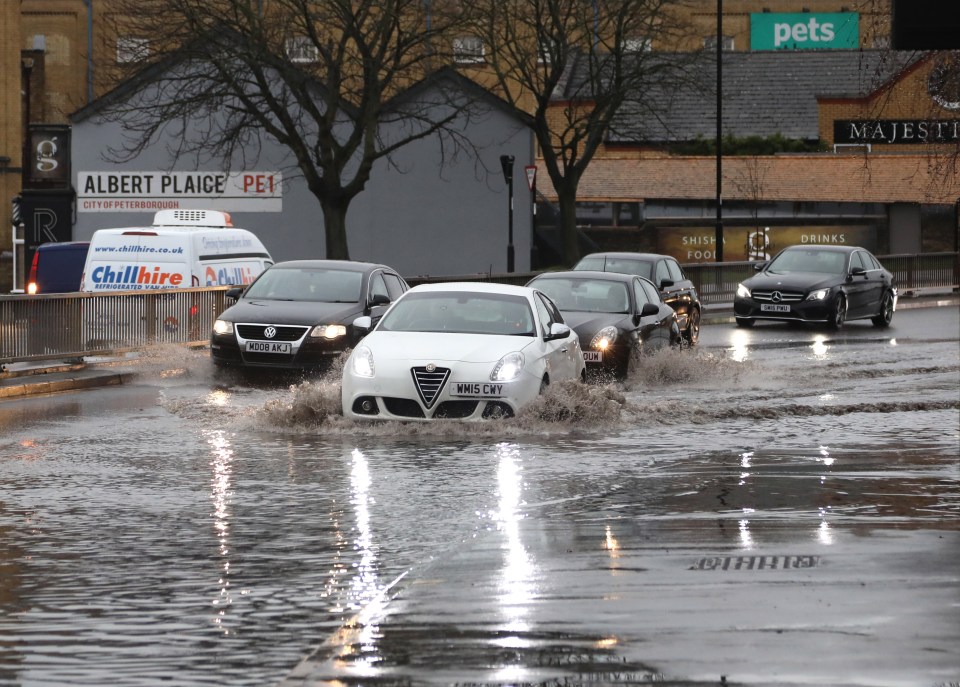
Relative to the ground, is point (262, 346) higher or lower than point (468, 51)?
lower

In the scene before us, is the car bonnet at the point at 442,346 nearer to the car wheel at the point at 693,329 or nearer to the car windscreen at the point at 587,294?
the car windscreen at the point at 587,294

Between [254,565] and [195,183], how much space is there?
44875 millimetres

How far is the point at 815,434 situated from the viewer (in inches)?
636

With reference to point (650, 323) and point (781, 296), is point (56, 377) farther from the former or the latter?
point (781, 296)

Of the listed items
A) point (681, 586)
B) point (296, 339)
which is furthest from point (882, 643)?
point (296, 339)

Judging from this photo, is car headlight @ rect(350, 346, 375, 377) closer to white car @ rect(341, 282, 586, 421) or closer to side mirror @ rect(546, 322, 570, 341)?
white car @ rect(341, 282, 586, 421)

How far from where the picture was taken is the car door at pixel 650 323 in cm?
2212

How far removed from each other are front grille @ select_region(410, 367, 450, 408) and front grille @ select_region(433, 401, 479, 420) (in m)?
0.12

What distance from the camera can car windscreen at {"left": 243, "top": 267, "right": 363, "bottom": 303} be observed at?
2269 centimetres

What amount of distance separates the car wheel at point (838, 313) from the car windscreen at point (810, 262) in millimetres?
912

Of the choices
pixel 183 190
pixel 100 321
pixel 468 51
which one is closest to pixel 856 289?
pixel 100 321

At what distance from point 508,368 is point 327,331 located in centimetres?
618

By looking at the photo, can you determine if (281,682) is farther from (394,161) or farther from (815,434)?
(394,161)

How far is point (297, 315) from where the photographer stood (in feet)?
71.3
